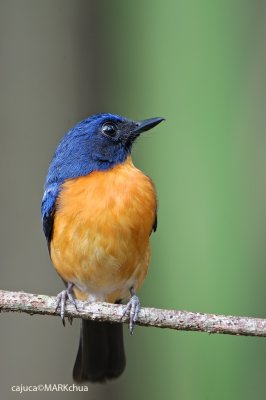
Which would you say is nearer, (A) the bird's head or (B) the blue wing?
(B) the blue wing

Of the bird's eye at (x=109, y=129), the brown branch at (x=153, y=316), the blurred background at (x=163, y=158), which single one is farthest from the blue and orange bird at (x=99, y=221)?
the blurred background at (x=163, y=158)

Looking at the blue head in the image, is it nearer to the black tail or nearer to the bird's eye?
the bird's eye

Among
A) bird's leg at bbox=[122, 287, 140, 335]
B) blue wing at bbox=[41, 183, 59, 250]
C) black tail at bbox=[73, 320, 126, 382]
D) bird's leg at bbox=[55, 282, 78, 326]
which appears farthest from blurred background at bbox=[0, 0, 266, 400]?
bird's leg at bbox=[122, 287, 140, 335]

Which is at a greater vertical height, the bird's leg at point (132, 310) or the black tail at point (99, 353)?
the bird's leg at point (132, 310)

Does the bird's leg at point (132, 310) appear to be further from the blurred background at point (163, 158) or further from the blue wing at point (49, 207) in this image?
the blurred background at point (163, 158)

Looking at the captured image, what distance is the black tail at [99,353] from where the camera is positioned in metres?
5.57

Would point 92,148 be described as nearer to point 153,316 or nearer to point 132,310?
point 132,310

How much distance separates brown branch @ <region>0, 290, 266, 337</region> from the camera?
4133 millimetres

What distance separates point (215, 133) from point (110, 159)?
4.40 feet

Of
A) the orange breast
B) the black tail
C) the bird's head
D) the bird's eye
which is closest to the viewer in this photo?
the orange breast

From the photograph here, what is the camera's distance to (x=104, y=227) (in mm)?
4922

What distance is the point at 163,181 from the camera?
21.0 ft

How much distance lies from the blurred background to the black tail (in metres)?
0.42

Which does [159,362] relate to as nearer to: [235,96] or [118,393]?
[118,393]
